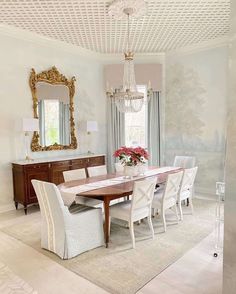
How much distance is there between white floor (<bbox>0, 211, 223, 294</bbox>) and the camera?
248 centimetres

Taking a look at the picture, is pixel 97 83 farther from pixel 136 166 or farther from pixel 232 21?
pixel 232 21

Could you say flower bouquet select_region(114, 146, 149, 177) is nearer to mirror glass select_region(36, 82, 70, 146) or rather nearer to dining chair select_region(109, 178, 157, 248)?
dining chair select_region(109, 178, 157, 248)

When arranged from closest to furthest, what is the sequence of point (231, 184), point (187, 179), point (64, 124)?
1. point (231, 184)
2. point (187, 179)
3. point (64, 124)

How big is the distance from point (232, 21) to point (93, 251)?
286 centimetres

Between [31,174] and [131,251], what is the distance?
241 cm

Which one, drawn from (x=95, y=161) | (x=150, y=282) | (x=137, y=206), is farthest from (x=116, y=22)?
(x=150, y=282)

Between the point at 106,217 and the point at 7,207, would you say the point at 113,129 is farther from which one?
the point at 106,217

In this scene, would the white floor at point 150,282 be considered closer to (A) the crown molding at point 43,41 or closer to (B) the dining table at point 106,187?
(B) the dining table at point 106,187

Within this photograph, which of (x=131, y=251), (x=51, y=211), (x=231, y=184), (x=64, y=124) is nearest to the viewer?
(x=231, y=184)

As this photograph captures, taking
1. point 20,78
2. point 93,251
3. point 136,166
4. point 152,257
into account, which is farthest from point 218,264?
point 20,78

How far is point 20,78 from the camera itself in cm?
504

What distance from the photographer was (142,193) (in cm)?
334

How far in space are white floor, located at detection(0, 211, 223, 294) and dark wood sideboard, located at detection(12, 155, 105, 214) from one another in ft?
4.63

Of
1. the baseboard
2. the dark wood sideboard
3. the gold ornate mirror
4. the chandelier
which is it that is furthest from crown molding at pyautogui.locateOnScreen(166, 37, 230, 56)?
the baseboard
